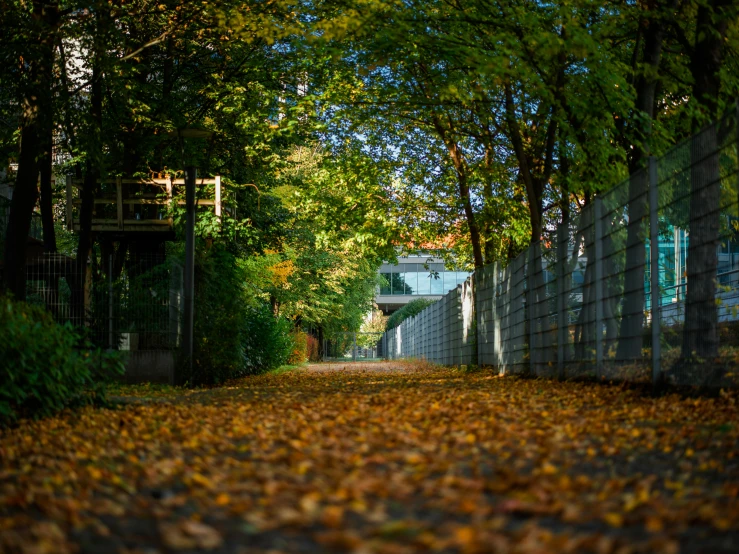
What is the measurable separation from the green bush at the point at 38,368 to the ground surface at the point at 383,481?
0.37 meters

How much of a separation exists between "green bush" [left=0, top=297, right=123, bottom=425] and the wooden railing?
13.3 m

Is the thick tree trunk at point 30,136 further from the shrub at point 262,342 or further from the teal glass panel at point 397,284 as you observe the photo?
the teal glass panel at point 397,284

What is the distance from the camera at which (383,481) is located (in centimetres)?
549

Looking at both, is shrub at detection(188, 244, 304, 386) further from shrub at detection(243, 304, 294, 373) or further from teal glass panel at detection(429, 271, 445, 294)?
teal glass panel at detection(429, 271, 445, 294)

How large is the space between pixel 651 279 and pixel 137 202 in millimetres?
16554

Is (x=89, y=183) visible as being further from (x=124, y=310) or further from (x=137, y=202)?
(x=124, y=310)

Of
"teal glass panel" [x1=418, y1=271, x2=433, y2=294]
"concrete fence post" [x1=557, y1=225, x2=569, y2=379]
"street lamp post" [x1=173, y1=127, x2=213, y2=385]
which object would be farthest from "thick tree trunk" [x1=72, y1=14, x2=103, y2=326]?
"teal glass panel" [x1=418, y1=271, x2=433, y2=294]

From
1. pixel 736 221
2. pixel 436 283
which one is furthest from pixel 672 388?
pixel 436 283

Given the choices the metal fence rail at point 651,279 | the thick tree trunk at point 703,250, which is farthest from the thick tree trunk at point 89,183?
the thick tree trunk at point 703,250

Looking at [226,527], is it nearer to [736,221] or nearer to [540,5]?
[736,221]

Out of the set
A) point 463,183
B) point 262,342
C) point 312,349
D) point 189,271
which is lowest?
→ point 312,349

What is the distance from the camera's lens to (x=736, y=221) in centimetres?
971

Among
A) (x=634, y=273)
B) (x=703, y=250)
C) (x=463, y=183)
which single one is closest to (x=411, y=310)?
(x=463, y=183)

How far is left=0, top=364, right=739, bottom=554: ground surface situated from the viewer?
430cm
